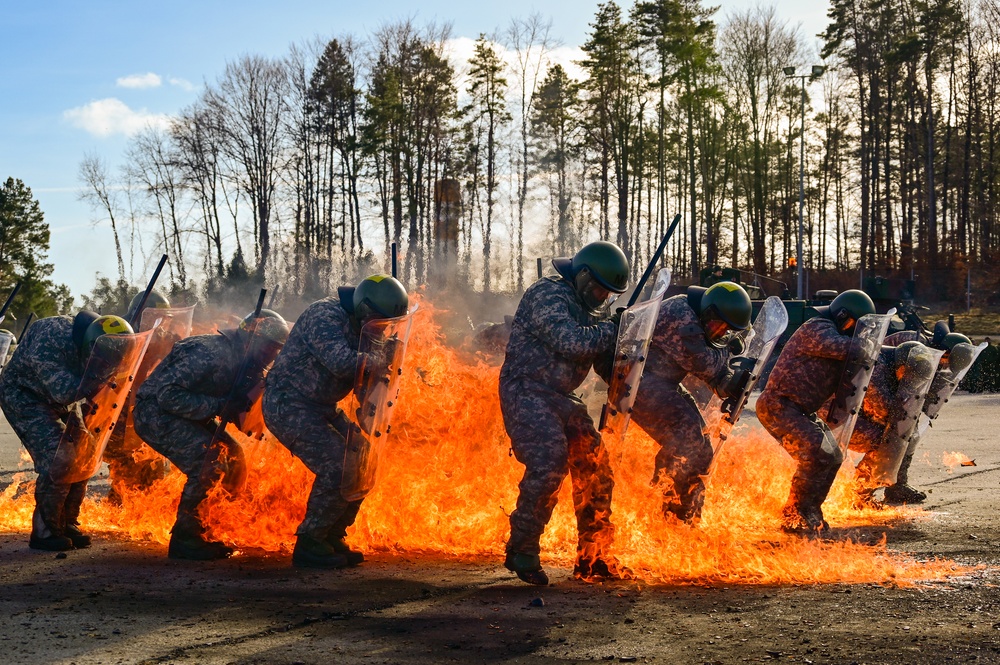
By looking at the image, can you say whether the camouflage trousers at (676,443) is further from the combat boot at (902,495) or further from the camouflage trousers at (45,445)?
the camouflage trousers at (45,445)

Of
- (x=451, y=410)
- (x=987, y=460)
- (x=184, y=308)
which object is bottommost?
(x=987, y=460)

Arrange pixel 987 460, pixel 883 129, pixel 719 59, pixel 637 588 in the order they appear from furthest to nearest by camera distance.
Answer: pixel 883 129, pixel 719 59, pixel 987 460, pixel 637 588

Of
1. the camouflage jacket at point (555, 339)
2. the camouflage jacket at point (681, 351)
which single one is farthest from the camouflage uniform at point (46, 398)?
the camouflage jacket at point (681, 351)

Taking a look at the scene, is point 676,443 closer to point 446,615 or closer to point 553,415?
point 553,415

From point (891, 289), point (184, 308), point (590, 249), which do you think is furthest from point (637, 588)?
point (891, 289)

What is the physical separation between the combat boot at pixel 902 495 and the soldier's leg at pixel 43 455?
7422 millimetres

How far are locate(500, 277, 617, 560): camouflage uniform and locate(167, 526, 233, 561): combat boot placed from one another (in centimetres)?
239

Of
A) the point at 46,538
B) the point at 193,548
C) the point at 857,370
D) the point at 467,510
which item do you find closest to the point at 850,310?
the point at 857,370

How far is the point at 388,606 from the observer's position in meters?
5.96

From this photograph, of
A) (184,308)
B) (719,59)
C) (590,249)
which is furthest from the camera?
(719,59)

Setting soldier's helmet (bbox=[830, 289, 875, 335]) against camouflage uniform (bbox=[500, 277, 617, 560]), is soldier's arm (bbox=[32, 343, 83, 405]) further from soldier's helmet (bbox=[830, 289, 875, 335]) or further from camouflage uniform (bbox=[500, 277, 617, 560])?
soldier's helmet (bbox=[830, 289, 875, 335])

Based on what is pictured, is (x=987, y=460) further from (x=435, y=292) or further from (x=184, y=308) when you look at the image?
(x=435, y=292)

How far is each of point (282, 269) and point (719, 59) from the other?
63.7ft

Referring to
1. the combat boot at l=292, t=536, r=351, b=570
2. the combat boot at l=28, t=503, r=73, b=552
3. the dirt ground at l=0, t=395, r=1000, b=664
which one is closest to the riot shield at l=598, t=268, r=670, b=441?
the dirt ground at l=0, t=395, r=1000, b=664
